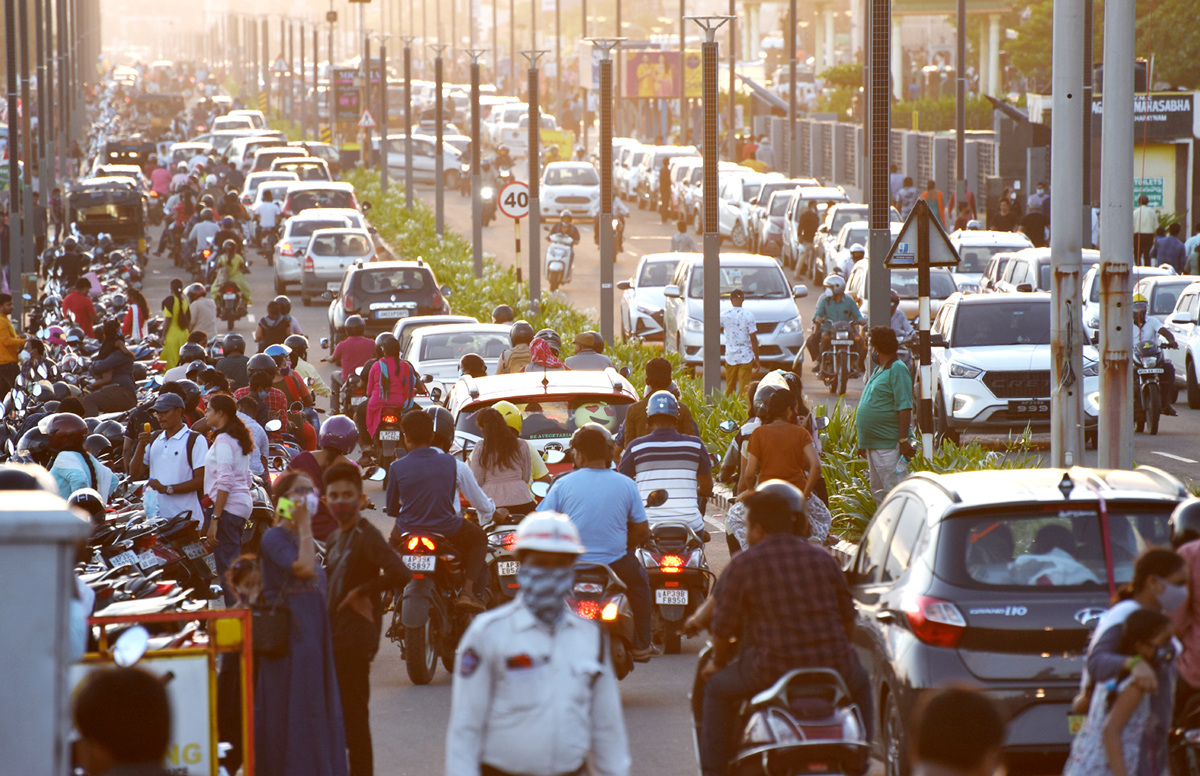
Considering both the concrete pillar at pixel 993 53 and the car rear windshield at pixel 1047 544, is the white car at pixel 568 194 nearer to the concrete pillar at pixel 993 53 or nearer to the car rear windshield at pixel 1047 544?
the concrete pillar at pixel 993 53

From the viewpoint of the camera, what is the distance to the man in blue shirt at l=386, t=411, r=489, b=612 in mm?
11203

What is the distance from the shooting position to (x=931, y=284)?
3098 centimetres

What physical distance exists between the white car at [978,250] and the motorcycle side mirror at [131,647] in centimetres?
2563

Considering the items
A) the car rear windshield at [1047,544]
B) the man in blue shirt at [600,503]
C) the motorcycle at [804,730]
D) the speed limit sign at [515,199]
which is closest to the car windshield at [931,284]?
the speed limit sign at [515,199]

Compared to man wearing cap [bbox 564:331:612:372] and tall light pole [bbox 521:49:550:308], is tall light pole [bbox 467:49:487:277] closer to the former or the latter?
tall light pole [bbox 521:49:550:308]

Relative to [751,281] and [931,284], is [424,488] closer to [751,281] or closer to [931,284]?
[751,281]

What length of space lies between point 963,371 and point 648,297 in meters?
9.17

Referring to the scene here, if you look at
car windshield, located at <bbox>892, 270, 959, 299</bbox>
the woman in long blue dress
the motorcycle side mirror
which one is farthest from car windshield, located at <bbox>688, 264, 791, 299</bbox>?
the motorcycle side mirror

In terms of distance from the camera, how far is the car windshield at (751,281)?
2853 centimetres

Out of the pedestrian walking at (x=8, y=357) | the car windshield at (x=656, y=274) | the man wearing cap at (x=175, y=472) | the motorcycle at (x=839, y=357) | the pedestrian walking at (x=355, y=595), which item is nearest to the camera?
the pedestrian walking at (x=355, y=595)

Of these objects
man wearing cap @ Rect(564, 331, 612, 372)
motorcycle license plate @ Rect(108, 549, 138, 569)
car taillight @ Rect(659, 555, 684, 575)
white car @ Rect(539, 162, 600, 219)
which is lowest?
car taillight @ Rect(659, 555, 684, 575)

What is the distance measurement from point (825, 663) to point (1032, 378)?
1486cm

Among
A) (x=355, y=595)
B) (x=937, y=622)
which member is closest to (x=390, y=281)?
(x=355, y=595)

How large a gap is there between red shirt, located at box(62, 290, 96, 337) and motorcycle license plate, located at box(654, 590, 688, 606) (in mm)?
17196
